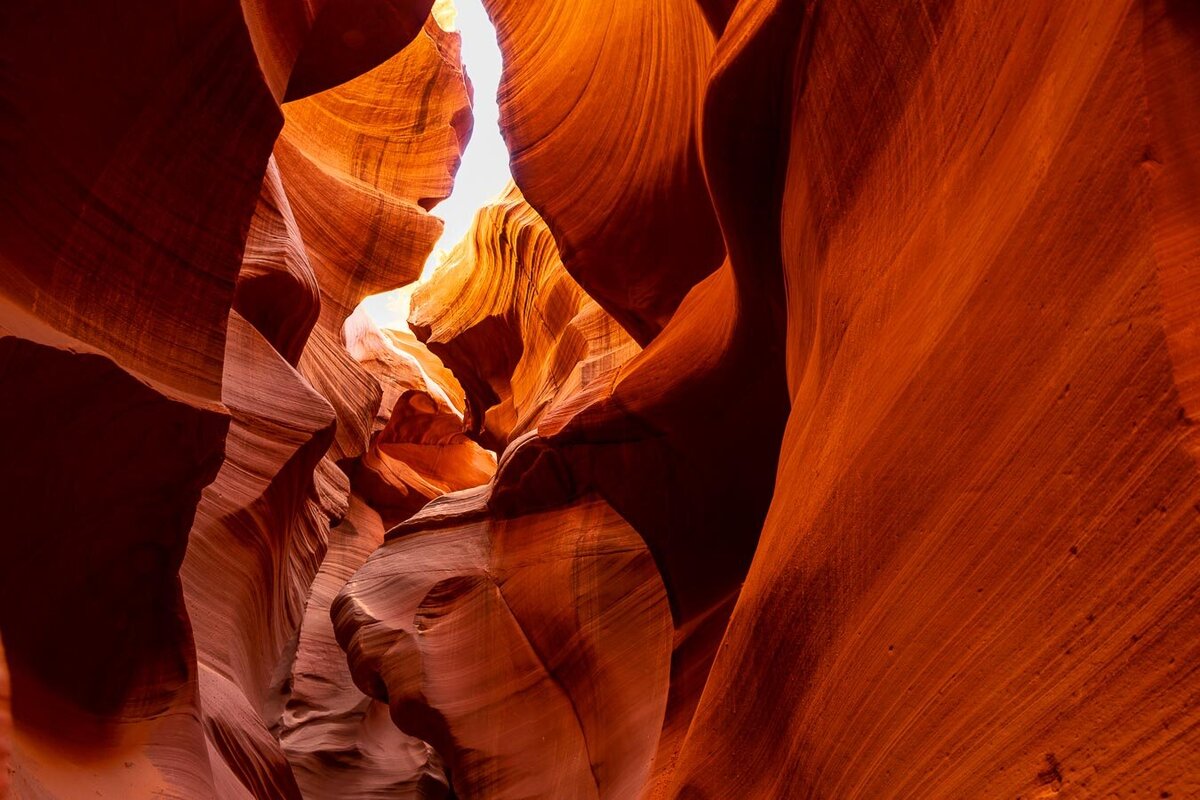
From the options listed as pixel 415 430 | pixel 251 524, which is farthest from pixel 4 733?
pixel 415 430

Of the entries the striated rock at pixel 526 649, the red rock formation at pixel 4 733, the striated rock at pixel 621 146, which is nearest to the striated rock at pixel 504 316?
the striated rock at pixel 526 649

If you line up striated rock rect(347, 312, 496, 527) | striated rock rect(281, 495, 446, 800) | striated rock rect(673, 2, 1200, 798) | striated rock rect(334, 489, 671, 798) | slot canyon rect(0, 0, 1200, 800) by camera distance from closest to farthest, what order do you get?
striated rock rect(673, 2, 1200, 798) → slot canyon rect(0, 0, 1200, 800) → striated rock rect(334, 489, 671, 798) → striated rock rect(281, 495, 446, 800) → striated rock rect(347, 312, 496, 527)

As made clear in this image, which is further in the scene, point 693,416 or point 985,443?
point 693,416

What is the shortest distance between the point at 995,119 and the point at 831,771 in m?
1.27

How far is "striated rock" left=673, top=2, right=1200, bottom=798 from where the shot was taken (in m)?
1.54

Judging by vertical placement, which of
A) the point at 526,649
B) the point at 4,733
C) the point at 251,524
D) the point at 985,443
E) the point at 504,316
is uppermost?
the point at 504,316

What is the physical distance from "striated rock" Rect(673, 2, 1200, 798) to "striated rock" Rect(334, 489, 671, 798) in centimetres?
293

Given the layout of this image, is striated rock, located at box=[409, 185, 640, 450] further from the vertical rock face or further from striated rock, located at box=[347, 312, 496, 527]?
the vertical rock face

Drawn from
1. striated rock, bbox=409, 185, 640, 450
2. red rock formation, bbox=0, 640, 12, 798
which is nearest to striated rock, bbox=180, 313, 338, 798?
striated rock, bbox=409, 185, 640, 450

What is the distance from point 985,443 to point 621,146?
4.15m

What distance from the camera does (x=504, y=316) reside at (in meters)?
11.5

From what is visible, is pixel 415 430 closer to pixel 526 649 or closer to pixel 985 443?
pixel 526 649

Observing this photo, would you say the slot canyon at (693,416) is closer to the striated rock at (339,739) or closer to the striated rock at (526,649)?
the striated rock at (526,649)

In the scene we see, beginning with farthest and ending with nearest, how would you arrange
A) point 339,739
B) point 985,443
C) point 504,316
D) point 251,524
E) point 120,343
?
point 504,316
point 339,739
point 251,524
point 120,343
point 985,443
